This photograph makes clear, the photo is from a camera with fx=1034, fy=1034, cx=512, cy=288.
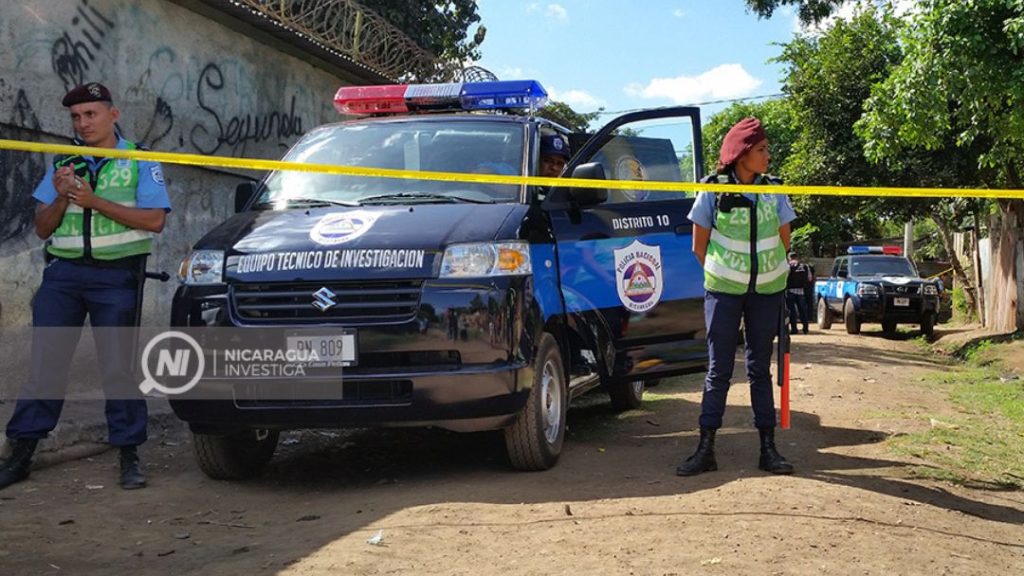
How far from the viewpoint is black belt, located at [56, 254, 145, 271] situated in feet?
16.5

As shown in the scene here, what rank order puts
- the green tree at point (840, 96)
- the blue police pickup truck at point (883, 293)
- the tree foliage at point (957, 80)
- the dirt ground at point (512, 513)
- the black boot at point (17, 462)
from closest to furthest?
1. the dirt ground at point (512, 513)
2. the black boot at point (17, 462)
3. the tree foliage at point (957, 80)
4. the blue police pickup truck at point (883, 293)
5. the green tree at point (840, 96)

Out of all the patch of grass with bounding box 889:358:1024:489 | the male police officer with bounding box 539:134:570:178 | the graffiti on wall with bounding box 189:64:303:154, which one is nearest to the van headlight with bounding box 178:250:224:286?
the male police officer with bounding box 539:134:570:178

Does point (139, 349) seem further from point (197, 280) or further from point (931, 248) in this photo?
point (931, 248)

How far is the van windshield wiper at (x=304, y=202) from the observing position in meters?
5.26

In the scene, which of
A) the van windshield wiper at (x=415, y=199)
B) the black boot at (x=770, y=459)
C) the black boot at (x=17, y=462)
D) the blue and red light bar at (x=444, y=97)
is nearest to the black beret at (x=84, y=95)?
the van windshield wiper at (x=415, y=199)

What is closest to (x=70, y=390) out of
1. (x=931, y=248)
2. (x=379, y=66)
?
(x=379, y=66)

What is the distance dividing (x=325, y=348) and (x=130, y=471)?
133 centimetres

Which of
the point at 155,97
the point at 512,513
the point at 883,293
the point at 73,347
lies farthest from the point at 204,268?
the point at 883,293

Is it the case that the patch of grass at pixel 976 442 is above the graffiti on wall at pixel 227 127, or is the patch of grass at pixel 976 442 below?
below

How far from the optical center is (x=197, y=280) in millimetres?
4871

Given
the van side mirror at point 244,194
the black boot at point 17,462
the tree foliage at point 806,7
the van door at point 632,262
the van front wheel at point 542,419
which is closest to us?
the van front wheel at point 542,419

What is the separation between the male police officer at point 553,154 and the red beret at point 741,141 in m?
1.18

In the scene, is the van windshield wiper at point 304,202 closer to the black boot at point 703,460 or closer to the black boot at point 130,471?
the black boot at point 130,471

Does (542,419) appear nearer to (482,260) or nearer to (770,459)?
(482,260)
